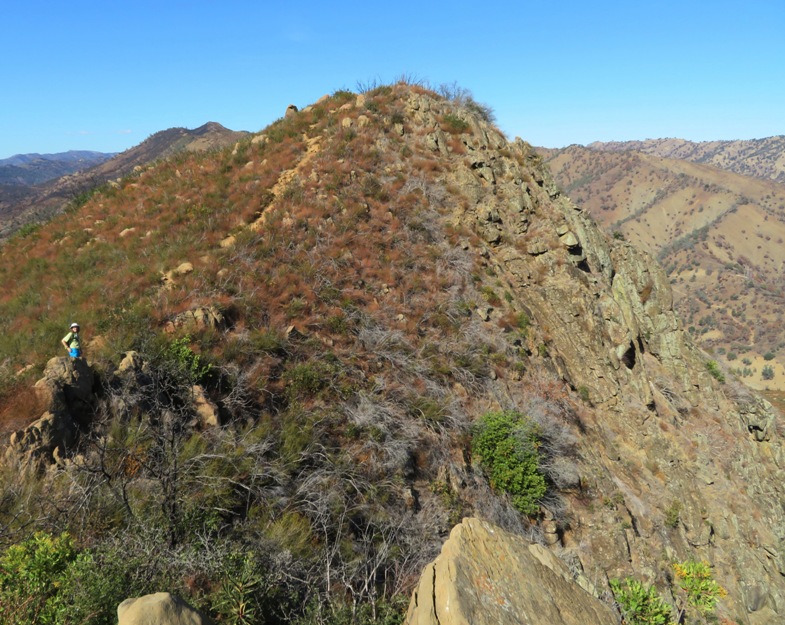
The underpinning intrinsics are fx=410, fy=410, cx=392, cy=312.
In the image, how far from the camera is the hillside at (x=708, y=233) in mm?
92750

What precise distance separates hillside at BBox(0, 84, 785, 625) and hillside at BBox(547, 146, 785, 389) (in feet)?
276

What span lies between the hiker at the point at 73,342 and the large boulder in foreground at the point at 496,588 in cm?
681

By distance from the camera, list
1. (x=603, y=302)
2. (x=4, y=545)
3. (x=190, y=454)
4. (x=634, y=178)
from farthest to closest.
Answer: (x=634, y=178)
(x=603, y=302)
(x=190, y=454)
(x=4, y=545)

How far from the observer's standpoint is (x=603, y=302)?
51.2ft

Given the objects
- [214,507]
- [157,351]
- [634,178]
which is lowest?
[214,507]

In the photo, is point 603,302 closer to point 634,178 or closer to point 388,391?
point 388,391

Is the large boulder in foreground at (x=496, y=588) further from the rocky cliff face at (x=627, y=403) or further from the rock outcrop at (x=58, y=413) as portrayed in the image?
the rock outcrop at (x=58, y=413)

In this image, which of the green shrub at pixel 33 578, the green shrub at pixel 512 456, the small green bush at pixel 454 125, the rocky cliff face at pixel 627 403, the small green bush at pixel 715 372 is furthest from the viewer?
the small green bush at pixel 454 125

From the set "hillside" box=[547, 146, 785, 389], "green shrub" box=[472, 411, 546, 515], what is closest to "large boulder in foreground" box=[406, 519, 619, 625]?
"green shrub" box=[472, 411, 546, 515]

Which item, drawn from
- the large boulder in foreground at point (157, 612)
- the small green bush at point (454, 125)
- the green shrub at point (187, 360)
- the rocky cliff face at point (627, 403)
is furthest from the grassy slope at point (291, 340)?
the small green bush at point (454, 125)

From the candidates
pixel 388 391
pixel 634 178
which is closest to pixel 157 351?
pixel 388 391

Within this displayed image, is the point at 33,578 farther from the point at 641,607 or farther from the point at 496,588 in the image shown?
the point at 641,607

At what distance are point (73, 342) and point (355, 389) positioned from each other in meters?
5.23

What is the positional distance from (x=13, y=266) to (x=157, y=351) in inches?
356
